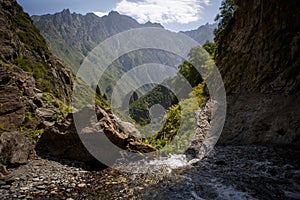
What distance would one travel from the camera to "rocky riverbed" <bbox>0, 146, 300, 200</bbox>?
719 centimetres

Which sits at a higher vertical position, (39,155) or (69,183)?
(39,155)

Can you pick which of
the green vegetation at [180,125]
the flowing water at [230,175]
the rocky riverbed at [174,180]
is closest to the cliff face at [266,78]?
the flowing water at [230,175]

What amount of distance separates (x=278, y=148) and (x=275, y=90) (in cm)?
358

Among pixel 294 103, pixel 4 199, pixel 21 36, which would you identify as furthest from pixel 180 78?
pixel 21 36

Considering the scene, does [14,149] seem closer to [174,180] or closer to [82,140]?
[82,140]

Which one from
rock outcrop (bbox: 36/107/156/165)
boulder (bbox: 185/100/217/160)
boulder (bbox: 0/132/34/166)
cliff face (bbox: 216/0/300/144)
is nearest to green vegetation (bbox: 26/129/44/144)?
rock outcrop (bbox: 36/107/156/165)

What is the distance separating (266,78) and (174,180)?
9012 mm

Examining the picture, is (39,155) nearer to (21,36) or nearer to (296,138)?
(296,138)

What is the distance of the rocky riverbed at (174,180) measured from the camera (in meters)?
7.19

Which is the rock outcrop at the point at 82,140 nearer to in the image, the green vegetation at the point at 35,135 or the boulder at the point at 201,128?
the green vegetation at the point at 35,135

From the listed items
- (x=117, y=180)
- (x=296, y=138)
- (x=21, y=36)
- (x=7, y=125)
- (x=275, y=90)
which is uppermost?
(x=21, y=36)

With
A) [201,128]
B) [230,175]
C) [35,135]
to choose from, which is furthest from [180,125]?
[35,135]

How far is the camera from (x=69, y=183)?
810cm

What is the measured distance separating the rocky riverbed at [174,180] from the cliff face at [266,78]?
1517 millimetres
